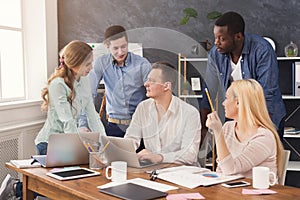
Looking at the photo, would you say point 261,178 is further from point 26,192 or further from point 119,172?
point 26,192

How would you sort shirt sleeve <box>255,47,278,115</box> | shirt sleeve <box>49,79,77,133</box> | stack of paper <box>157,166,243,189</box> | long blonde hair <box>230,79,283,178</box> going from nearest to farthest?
stack of paper <box>157,166,243,189</box> → long blonde hair <box>230,79,283,178</box> → shirt sleeve <box>49,79,77,133</box> → shirt sleeve <box>255,47,278,115</box>

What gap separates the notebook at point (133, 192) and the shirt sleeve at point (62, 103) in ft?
2.23

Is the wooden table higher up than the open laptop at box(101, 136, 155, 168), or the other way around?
the open laptop at box(101, 136, 155, 168)

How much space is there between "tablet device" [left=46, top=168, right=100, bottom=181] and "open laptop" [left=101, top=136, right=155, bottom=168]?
0.13 m

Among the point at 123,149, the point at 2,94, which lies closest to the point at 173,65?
the point at 123,149

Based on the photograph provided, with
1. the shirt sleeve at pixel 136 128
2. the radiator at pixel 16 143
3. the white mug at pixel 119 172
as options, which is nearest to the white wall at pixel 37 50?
the radiator at pixel 16 143

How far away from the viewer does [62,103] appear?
2619 mm

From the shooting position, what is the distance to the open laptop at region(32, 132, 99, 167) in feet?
7.57

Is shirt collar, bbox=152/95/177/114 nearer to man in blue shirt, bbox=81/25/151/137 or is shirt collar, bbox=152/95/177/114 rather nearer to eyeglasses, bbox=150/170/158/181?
man in blue shirt, bbox=81/25/151/137

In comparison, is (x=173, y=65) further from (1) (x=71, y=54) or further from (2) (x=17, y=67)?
(2) (x=17, y=67)

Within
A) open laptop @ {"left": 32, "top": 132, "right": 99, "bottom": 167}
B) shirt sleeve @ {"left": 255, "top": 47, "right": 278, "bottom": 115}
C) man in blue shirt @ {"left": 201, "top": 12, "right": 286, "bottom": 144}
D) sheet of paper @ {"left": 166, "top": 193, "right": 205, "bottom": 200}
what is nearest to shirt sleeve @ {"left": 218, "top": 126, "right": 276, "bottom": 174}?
sheet of paper @ {"left": 166, "top": 193, "right": 205, "bottom": 200}

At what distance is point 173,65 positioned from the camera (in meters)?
1.86

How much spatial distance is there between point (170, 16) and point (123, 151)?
2457 mm

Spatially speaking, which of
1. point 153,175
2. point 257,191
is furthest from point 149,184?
point 257,191
